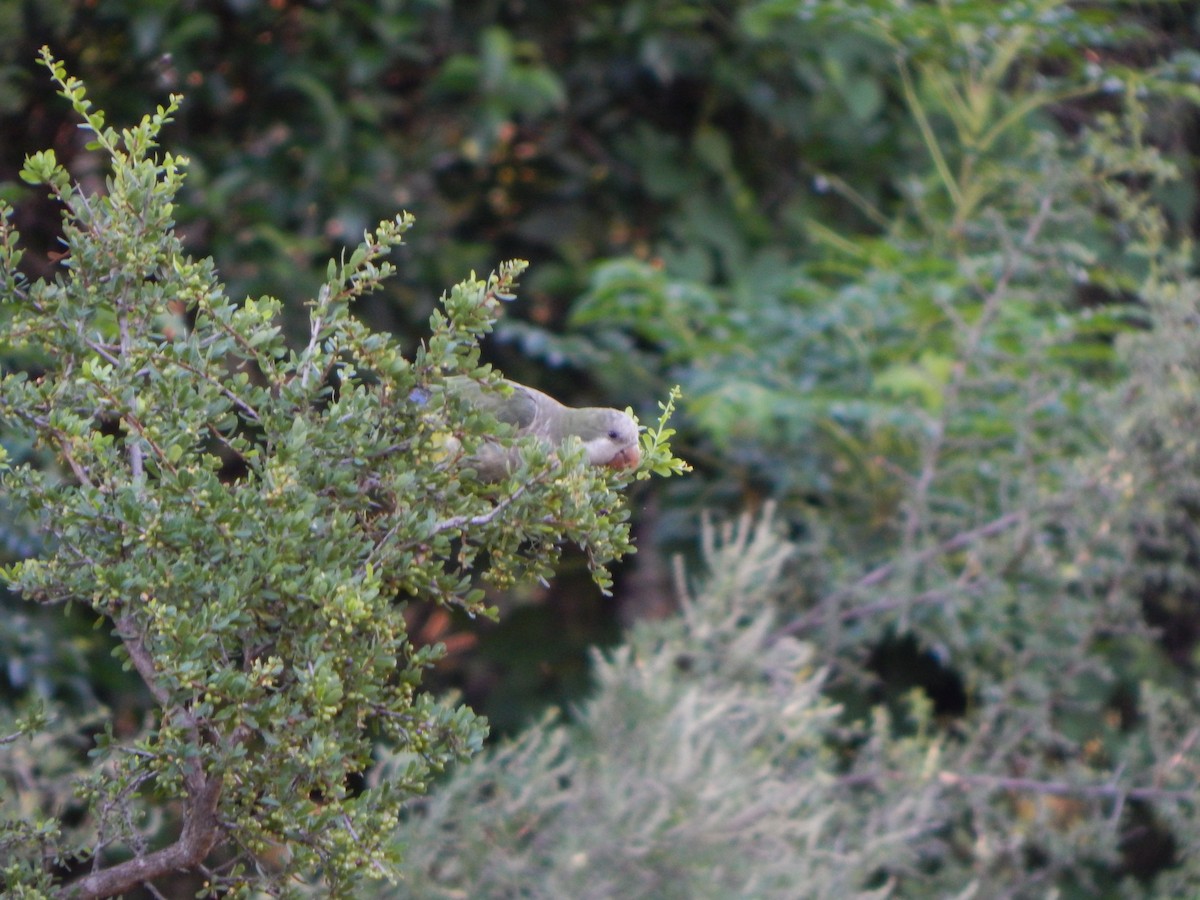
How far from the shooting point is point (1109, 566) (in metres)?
3.20

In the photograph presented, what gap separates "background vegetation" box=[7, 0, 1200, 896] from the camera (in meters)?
2.74

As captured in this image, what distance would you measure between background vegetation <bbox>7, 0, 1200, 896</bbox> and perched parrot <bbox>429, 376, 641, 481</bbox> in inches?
29.3

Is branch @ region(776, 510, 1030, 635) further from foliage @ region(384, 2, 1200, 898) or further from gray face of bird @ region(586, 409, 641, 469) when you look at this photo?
gray face of bird @ region(586, 409, 641, 469)

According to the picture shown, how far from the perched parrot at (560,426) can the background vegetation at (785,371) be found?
0.75 meters

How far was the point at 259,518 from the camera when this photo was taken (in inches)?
51.8

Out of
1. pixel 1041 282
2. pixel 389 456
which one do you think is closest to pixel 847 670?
pixel 1041 282

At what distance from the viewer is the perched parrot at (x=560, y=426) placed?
1.67m

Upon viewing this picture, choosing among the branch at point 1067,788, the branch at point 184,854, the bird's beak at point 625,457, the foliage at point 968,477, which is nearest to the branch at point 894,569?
the foliage at point 968,477

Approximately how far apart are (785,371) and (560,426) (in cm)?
160

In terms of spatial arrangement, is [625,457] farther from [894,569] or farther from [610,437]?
[894,569]

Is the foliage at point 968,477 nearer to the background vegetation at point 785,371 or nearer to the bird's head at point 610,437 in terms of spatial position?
the background vegetation at point 785,371

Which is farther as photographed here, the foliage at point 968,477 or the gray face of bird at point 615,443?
the foliage at point 968,477

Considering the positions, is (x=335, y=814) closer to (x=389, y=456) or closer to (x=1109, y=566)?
(x=389, y=456)

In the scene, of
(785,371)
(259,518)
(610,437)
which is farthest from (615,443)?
(785,371)
